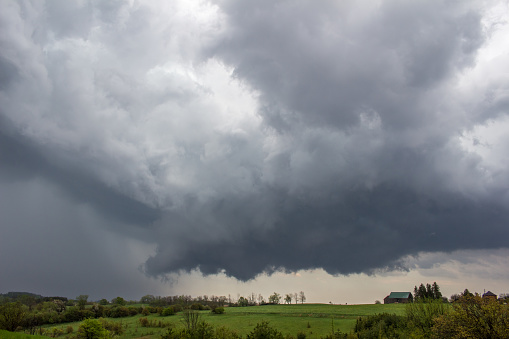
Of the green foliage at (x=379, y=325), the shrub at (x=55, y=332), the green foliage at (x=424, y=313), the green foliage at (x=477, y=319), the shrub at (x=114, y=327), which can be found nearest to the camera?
the green foliage at (x=477, y=319)

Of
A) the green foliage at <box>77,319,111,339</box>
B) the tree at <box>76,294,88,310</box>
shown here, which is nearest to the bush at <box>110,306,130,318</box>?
the tree at <box>76,294,88,310</box>

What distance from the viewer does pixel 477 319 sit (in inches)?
1278

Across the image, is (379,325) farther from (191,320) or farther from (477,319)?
(191,320)

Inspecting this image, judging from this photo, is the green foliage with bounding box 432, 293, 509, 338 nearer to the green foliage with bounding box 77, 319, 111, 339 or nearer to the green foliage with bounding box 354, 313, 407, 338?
the green foliage with bounding box 354, 313, 407, 338

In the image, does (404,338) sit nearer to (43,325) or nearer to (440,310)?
(440,310)

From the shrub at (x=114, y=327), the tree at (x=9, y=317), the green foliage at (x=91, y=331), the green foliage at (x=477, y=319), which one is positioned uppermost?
the green foliage at (x=477, y=319)

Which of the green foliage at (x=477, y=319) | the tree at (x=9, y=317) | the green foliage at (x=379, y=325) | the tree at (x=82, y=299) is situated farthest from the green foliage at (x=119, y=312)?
the green foliage at (x=477, y=319)

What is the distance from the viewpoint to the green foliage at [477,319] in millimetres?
31589

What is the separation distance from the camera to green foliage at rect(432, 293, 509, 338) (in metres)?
31.6

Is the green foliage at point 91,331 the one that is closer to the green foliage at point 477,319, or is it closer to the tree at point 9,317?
the tree at point 9,317

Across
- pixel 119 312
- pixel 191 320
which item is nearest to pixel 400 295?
pixel 119 312

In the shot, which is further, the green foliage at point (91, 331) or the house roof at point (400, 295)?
the house roof at point (400, 295)

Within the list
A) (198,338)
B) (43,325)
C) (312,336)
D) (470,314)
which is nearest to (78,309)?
(43,325)

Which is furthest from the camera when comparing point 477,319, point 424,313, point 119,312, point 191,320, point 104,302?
point 104,302
